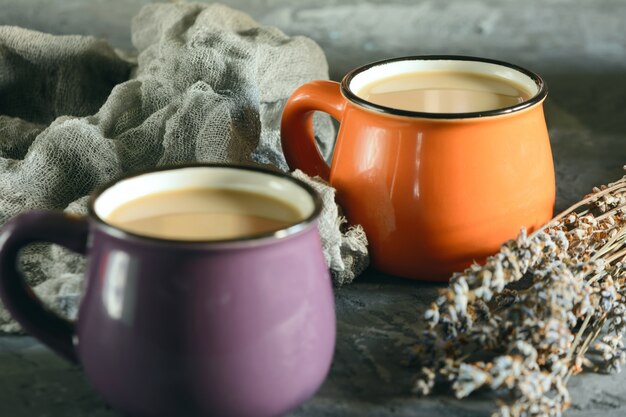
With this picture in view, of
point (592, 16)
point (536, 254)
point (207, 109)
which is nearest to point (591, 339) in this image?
point (536, 254)

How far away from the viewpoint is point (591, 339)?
1.99 ft

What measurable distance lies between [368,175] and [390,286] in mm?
81

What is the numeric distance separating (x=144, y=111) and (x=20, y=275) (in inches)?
12.2

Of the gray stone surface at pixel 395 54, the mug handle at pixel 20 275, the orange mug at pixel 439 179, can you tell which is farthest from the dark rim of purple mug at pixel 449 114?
the mug handle at pixel 20 275

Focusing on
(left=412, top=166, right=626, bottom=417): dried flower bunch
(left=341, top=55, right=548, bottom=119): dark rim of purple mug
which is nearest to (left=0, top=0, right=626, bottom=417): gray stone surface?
(left=412, top=166, right=626, bottom=417): dried flower bunch

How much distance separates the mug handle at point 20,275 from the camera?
1.63ft

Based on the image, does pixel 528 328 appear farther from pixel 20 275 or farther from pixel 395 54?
pixel 395 54

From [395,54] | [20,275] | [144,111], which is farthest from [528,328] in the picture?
[395,54]

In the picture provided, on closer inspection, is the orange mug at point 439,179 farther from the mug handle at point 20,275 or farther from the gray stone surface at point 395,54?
the mug handle at point 20,275

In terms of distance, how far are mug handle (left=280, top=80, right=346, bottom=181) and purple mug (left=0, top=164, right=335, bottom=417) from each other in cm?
23

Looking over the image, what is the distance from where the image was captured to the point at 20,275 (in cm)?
52

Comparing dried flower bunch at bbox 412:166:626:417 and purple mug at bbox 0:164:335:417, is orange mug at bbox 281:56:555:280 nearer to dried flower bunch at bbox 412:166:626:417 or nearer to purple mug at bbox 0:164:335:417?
dried flower bunch at bbox 412:166:626:417

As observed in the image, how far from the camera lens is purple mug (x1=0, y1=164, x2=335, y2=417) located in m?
0.46

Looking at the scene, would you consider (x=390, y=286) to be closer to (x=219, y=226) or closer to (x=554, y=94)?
(x=219, y=226)
